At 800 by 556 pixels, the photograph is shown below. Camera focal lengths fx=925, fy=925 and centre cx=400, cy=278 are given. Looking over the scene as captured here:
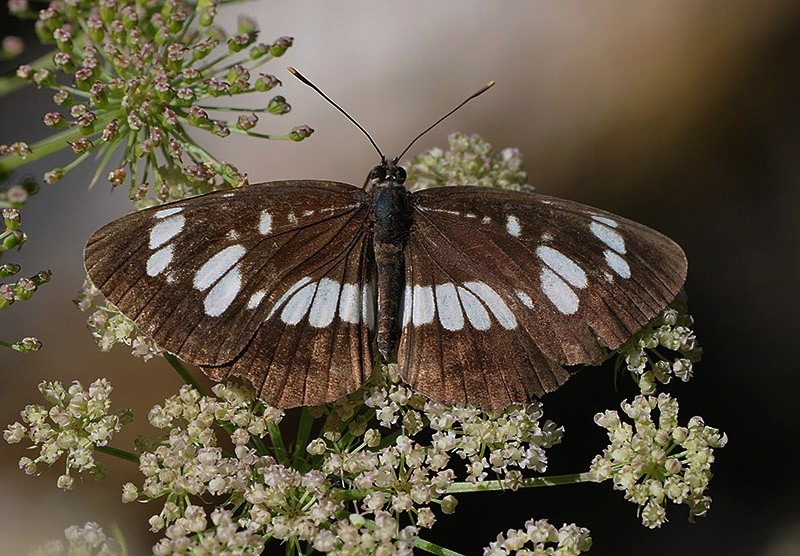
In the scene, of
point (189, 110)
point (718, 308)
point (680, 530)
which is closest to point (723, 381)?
point (718, 308)

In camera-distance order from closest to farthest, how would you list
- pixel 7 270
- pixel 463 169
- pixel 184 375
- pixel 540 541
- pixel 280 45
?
pixel 540 541 < pixel 7 270 < pixel 184 375 < pixel 280 45 < pixel 463 169

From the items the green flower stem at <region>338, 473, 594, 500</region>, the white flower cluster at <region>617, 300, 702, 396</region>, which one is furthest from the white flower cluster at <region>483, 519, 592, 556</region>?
the white flower cluster at <region>617, 300, 702, 396</region>

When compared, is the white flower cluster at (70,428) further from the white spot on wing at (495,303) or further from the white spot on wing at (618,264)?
the white spot on wing at (618,264)

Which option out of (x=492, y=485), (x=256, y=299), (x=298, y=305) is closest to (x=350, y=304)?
(x=298, y=305)

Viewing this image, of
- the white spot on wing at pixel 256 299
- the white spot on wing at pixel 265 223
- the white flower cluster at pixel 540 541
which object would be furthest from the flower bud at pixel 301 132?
the white flower cluster at pixel 540 541

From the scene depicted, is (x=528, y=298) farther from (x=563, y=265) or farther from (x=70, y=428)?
(x=70, y=428)

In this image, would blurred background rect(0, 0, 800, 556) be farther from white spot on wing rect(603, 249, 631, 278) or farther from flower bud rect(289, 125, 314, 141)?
white spot on wing rect(603, 249, 631, 278)
